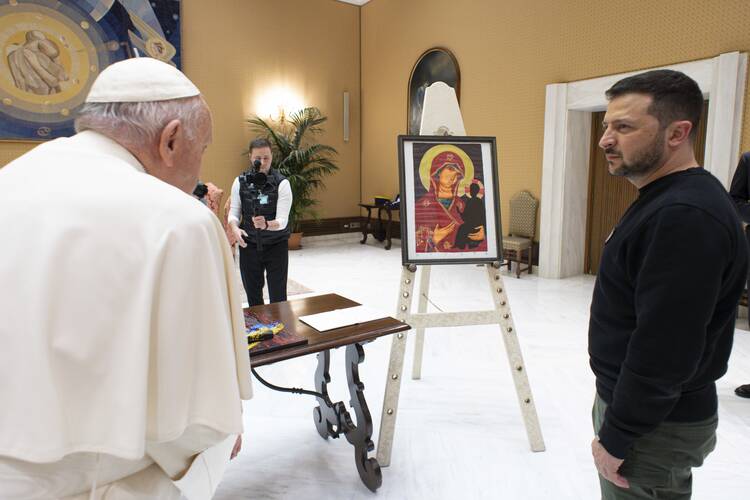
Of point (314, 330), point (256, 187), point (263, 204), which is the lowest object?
point (314, 330)

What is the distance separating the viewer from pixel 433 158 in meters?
2.70

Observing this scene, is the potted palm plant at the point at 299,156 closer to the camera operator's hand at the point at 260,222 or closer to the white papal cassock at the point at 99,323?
the camera operator's hand at the point at 260,222

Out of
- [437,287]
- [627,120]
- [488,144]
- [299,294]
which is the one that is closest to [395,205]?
[437,287]

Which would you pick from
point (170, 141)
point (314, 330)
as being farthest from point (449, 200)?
point (170, 141)

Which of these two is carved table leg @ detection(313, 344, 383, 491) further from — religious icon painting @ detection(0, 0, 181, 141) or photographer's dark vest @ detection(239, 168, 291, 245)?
religious icon painting @ detection(0, 0, 181, 141)

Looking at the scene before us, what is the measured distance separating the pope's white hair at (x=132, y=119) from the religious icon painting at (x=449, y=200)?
1654mm

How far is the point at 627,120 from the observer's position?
126 centimetres

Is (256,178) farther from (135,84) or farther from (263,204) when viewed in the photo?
(135,84)

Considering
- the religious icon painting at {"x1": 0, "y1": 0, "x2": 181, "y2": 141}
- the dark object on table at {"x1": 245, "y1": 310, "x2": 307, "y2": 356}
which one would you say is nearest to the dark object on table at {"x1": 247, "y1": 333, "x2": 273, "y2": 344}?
the dark object on table at {"x1": 245, "y1": 310, "x2": 307, "y2": 356}

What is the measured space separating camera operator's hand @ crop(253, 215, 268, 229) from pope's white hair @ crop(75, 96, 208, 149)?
253cm

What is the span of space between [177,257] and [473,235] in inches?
78.8

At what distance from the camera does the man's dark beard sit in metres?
1.24

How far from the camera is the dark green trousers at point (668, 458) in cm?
126

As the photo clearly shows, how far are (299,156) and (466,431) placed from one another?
698cm
